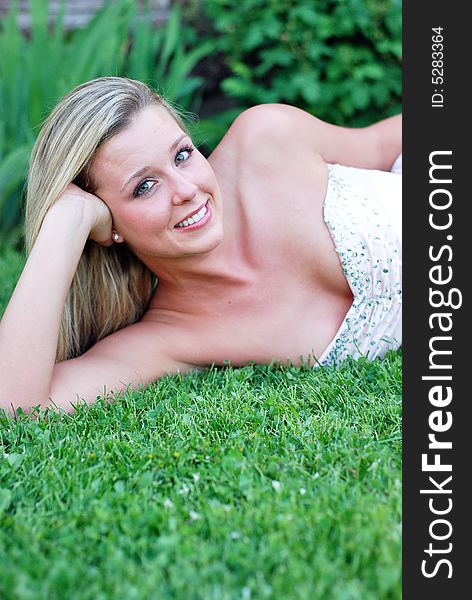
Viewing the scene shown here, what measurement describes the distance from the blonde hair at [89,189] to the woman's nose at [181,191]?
0.29 meters

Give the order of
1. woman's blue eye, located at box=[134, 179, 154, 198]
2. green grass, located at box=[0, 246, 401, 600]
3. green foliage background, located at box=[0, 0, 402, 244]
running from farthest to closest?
green foliage background, located at box=[0, 0, 402, 244], woman's blue eye, located at box=[134, 179, 154, 198], green grass, located at box=[0, 246, 401, 600]

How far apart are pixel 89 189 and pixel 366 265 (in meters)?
1.13

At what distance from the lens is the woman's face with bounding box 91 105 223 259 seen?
294cm

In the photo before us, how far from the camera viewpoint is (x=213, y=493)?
7.58 feet

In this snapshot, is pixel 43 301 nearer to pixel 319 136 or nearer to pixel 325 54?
pixel 319 136

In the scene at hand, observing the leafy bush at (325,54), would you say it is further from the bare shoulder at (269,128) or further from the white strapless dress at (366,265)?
the white strapless dress at (366,265)

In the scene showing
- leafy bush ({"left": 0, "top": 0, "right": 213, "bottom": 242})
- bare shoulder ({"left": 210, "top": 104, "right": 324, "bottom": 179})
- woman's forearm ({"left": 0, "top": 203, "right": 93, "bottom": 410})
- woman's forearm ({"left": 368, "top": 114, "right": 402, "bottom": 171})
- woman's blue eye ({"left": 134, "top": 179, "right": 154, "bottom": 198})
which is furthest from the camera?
leafy bush ({"left": 0, "top": 0, "right": 213, "bottom": 242})

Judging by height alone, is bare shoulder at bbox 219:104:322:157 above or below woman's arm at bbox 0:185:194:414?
above

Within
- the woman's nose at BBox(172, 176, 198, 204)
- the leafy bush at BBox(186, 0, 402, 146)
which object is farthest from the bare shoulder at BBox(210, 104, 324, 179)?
the leafy bush at BBox(186, 0, 402, 146)

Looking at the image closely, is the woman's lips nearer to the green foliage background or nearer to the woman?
the woman

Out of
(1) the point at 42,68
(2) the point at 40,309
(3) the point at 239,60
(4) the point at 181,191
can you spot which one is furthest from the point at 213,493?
(3) the point at 239,60

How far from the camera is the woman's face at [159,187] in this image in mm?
2938

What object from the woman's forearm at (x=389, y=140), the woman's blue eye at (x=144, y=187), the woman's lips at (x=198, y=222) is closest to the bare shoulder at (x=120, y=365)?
the woman's lips at (x=198, y=222)

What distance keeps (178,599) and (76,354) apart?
1.60m
